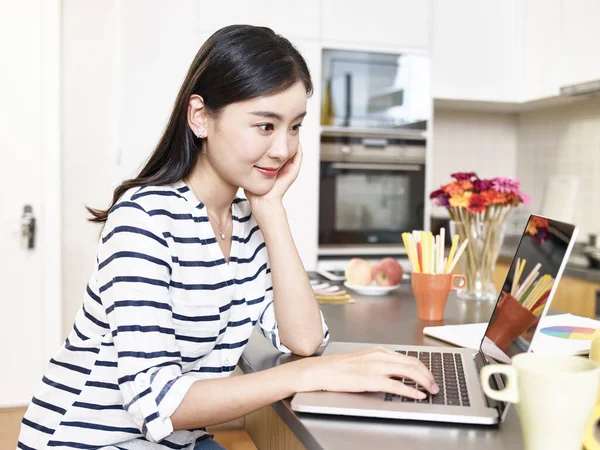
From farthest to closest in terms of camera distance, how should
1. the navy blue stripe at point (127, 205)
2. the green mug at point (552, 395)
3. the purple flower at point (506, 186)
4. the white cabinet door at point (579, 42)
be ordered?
the white cabinet door at point (579, 42), the purple flower at point (506, 186), the navy blue stripe at point (127, 205), the green mug at point (552, 395)

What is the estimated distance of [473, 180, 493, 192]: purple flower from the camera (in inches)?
65.7

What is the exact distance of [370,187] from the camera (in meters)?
3.40

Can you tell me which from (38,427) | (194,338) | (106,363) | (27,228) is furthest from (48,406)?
(27,228)

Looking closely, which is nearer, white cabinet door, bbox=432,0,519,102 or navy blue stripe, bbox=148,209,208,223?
navy blue stripe, bbox=148,209,208,223

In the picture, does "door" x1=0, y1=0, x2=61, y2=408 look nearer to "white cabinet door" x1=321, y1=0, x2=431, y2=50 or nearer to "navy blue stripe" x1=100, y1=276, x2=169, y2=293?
"white cabinet door" x1=321, y1=0, x2=431, y2=50

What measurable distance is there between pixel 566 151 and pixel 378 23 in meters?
1.35

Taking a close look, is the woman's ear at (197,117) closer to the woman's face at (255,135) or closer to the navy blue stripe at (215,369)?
the woman's face at (255,135)

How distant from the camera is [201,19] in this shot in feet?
10.1

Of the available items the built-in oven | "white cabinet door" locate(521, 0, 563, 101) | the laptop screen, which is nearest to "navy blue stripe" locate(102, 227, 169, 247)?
the laptop screen

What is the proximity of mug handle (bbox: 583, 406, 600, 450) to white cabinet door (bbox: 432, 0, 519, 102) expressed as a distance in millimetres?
3009

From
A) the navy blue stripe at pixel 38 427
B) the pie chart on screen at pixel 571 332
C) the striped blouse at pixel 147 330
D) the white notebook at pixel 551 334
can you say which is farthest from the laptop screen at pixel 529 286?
the navy blue stripe at pixel 38 427

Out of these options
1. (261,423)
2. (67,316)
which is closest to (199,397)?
(261,423)

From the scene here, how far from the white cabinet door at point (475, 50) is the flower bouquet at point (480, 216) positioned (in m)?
1.92

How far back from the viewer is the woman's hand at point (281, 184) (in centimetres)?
129
